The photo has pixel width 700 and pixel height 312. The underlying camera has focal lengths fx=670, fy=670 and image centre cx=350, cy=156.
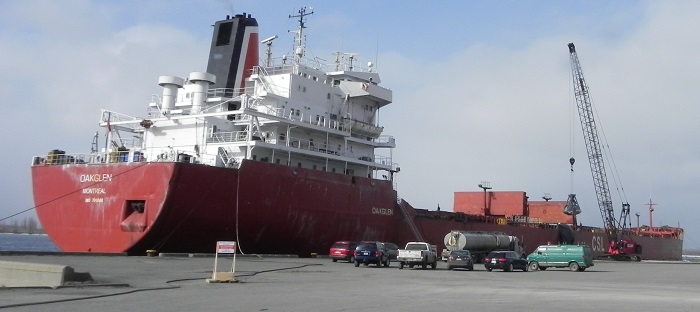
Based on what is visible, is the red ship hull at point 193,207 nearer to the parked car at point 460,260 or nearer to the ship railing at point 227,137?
the ship railing at point 227,137

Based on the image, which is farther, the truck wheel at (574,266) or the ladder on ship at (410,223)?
the ladder on ship at (410,223)

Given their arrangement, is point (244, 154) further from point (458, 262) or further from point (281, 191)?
point (458, 262)

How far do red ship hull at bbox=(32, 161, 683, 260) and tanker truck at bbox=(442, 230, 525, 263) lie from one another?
7.20m

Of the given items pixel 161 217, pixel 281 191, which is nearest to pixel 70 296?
pixel 161 217

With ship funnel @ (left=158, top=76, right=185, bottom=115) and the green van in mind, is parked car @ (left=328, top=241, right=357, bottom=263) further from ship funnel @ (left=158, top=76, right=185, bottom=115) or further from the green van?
ship funnel @ (left=158, top=76, right=185, bottom=115)

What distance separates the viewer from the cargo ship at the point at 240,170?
30.2 metres

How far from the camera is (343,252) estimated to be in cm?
3344

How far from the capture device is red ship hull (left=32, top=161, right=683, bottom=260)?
29.7 meters

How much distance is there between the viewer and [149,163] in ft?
97.7

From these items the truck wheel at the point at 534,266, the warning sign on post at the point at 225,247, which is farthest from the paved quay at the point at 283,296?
the truck wheel at the point at 534,266

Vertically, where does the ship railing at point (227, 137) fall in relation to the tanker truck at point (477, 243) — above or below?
above

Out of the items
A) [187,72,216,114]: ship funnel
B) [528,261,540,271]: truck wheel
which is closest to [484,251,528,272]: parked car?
[528,261,540,271]: truck wheel

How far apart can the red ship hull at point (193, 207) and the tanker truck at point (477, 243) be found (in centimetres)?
720

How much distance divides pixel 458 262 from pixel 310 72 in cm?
1499
